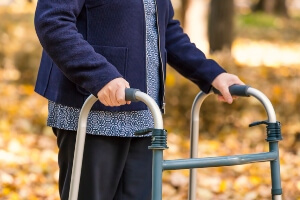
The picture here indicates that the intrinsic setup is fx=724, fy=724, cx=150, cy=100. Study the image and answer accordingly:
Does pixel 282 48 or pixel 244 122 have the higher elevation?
pixel 282 48

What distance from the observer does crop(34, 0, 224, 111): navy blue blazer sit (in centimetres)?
249

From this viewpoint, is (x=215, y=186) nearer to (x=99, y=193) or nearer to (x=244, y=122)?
(x=244, y=122)

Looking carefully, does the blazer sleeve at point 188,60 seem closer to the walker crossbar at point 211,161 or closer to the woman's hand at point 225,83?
the woman's hand at point 225,83

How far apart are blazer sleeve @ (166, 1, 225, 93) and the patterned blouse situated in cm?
19

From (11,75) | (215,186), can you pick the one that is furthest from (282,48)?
(215,186)

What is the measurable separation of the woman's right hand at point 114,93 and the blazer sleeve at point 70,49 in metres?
0.02

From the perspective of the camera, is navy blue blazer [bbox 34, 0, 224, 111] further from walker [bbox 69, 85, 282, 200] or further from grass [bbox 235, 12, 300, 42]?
grass [bbox 235, 12, 300, 42]

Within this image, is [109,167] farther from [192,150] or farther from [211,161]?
[211,161]

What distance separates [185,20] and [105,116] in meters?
7.98

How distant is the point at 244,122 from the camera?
6.29m

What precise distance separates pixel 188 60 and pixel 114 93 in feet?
2.10

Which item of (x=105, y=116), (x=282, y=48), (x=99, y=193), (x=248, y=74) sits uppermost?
(x=282, y=48)

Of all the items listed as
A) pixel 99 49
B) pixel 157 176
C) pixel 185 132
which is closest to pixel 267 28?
pixel 185 132

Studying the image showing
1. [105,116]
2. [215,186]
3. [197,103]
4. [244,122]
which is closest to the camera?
[105,116]
